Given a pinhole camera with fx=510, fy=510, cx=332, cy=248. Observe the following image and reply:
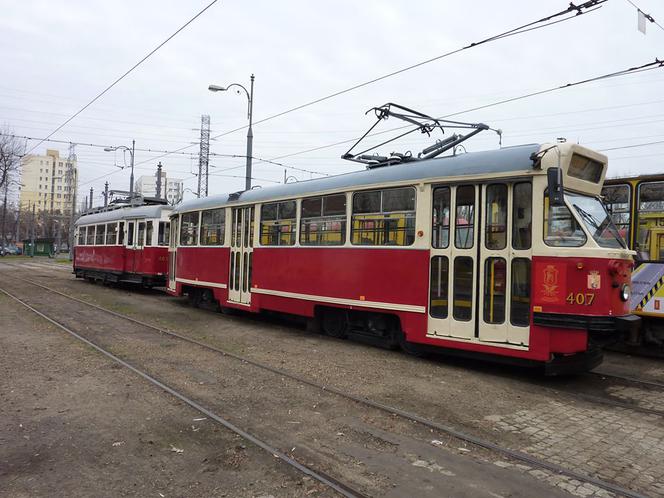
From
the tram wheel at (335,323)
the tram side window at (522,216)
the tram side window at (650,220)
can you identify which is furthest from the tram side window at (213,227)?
the tram side window at (650,220)

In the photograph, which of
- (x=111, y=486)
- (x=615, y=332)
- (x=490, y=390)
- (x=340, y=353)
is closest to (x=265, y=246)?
(x=340, y=353)

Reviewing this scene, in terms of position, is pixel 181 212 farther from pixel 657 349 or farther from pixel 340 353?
pixel 657 349

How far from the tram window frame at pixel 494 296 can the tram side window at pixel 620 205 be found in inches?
149

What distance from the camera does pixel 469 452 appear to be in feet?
14.7

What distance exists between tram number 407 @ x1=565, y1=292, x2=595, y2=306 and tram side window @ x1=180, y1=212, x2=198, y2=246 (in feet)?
34.2

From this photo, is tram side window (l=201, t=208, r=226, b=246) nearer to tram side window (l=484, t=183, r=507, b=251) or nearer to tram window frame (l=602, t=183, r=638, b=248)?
tram side window (l=484, t=183, r=507, b=251)

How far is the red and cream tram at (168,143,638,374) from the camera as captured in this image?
6.47 metres

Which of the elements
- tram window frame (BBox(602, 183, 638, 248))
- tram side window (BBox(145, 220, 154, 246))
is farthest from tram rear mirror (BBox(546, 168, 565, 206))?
tram side window (BBox(145, 220, 154, 246))

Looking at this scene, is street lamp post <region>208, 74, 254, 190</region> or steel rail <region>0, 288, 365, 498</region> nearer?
steel rail <region>0, 288, 365, 498</region>

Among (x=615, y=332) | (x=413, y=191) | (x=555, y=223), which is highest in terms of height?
(x=413, y=191)

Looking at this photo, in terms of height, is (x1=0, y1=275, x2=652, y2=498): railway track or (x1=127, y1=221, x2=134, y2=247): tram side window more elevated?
(x1=127, y1=221, x2=134, y2=247): tram side window

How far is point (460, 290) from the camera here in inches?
290

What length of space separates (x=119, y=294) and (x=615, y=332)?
1682cm

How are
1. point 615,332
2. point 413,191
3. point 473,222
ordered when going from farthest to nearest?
1. point 413,191
2. point 473,222
3. point 615,332
